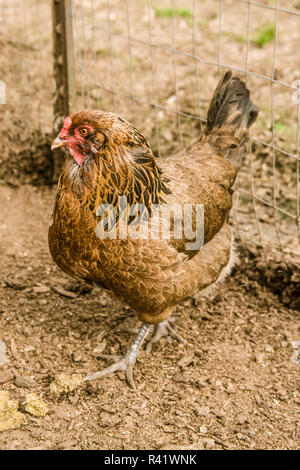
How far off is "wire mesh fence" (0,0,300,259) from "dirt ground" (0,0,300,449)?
0.02 meters

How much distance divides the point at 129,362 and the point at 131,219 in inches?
38.8

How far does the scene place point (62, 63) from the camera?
14.8 feet

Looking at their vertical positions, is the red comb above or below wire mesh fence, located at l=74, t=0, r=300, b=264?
above

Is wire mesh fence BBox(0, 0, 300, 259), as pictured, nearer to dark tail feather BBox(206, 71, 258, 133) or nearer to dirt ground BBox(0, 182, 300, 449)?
dark tail feather BBox(206, 71, 258, 133)

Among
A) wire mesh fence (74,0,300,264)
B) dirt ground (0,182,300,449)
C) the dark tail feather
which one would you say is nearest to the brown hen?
A: dirt ground (0,182,300,449)

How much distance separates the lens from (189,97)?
5.64m

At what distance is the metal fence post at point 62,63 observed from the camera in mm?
4348

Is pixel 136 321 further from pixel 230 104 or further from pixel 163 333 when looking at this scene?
pixel 230 104

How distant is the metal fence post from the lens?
171 inches

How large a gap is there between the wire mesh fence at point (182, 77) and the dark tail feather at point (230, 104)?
0.32 m

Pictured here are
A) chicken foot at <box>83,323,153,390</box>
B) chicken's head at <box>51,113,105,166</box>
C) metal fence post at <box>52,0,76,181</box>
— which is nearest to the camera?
chicken's head at <box>51,113,105,166</box>

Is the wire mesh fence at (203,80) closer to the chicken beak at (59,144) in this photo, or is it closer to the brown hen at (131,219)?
the brown hen at (131,219)

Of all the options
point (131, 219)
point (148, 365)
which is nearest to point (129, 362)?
point (148, 365)
